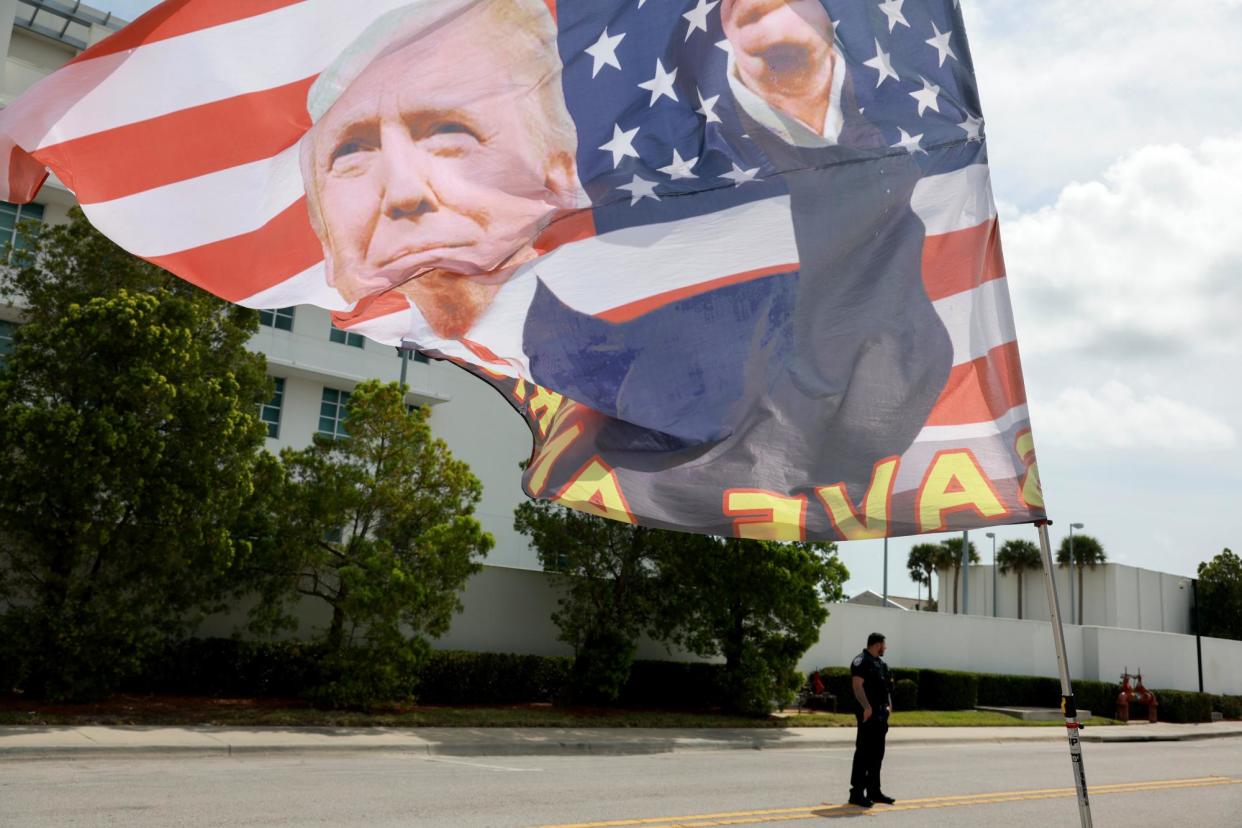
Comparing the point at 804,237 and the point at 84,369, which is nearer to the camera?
the point at 804,237

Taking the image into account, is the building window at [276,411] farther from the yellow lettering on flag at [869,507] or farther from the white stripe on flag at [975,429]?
the white stripe on flag at [975,429]

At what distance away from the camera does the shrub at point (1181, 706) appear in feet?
129

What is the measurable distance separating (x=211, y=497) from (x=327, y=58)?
14.9 m

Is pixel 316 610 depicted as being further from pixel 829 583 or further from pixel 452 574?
pixel 829 583

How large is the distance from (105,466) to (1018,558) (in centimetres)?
6526

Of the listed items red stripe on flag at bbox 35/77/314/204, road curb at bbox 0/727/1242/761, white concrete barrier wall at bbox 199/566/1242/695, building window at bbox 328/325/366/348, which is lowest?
road curb at bbox 0/727/1242/761

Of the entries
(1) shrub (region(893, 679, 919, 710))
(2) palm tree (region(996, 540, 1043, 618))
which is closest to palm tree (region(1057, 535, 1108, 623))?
(2) palm tree (region(996, 540, 1043, 618))

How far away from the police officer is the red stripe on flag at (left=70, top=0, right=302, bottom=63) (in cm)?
962

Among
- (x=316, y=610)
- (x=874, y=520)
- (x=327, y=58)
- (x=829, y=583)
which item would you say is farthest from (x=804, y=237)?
(x=829, y=583)

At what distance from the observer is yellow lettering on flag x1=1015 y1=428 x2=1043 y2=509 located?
13.0ft

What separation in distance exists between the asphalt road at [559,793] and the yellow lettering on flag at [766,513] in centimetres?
616

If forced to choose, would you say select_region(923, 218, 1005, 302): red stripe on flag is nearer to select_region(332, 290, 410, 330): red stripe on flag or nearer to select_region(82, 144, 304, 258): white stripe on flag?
select_region(332, 290, 410, 330): red stripe on flag

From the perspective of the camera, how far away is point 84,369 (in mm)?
17547

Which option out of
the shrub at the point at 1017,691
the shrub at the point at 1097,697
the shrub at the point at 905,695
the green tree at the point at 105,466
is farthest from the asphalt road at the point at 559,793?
the shrub at the point at 1097,697
